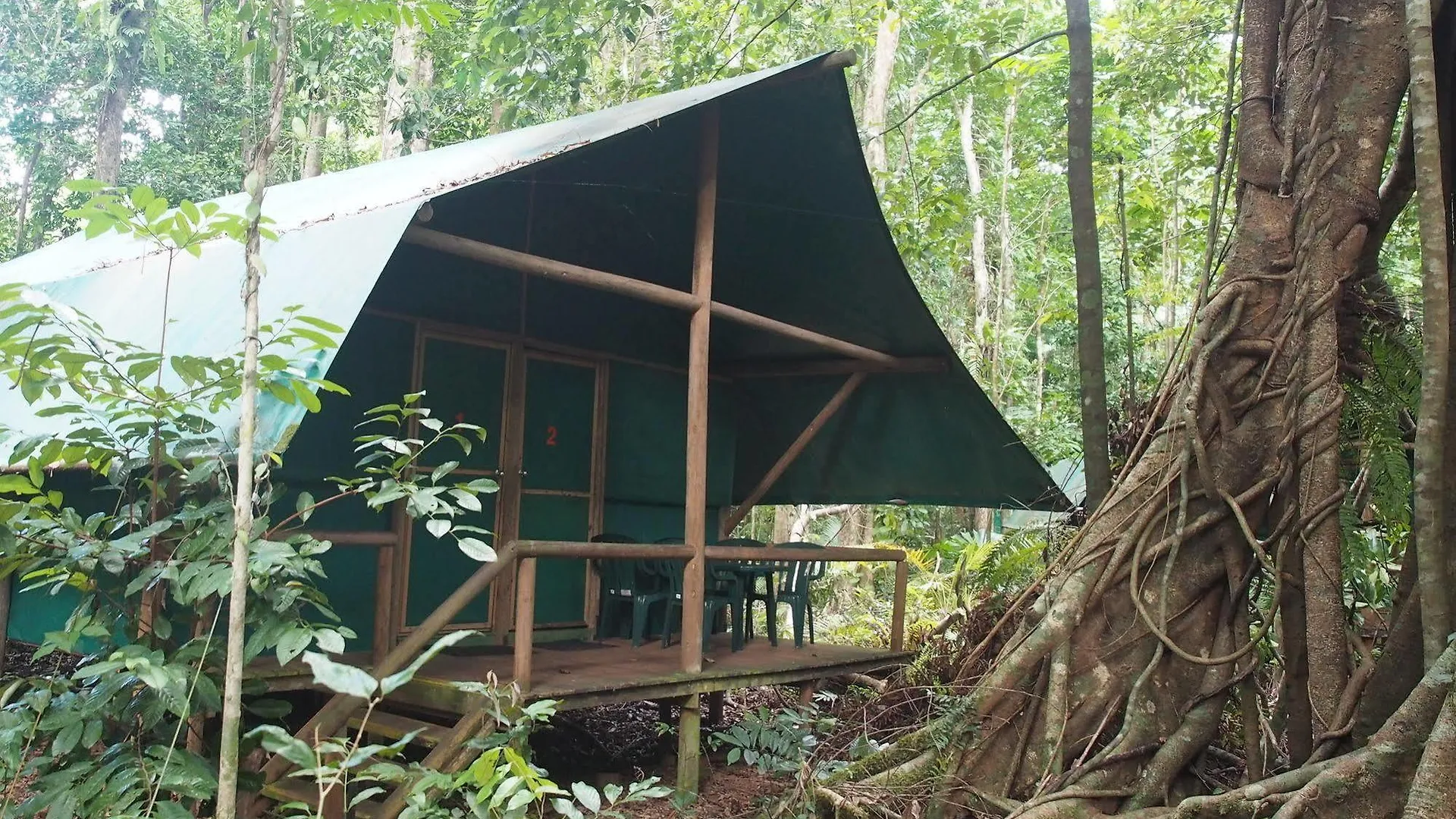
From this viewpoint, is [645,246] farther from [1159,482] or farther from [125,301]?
[1159,482]

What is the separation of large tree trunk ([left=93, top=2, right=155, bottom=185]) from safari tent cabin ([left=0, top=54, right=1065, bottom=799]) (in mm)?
7869

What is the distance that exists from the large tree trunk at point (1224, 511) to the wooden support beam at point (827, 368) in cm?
318

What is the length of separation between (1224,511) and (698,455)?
2454 mm

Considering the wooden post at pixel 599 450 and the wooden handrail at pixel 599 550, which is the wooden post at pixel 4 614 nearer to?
the wooden handrail at pixel 599 550

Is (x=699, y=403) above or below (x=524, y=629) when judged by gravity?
above

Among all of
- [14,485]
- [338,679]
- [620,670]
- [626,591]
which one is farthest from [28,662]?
[338,679]

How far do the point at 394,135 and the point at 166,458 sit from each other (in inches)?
555

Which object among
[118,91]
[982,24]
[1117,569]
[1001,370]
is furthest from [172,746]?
[118,91]

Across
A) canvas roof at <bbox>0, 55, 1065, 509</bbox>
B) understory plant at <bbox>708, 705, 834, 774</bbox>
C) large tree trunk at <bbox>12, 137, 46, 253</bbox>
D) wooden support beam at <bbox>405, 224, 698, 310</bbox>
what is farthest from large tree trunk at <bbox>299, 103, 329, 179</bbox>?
understory plant at <bbox>708, 705, 834, 774</bbox>

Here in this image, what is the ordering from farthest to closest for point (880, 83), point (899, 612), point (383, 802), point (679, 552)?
point (880, 83) → point (899, 612) → point (679, 552) → point (383, 802)

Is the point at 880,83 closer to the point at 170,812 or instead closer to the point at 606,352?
the point at 606,352

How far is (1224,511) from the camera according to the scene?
335cm

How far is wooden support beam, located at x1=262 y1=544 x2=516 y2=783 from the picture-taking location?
386 centimetres

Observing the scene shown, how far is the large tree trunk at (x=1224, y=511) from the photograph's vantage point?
320 cm
